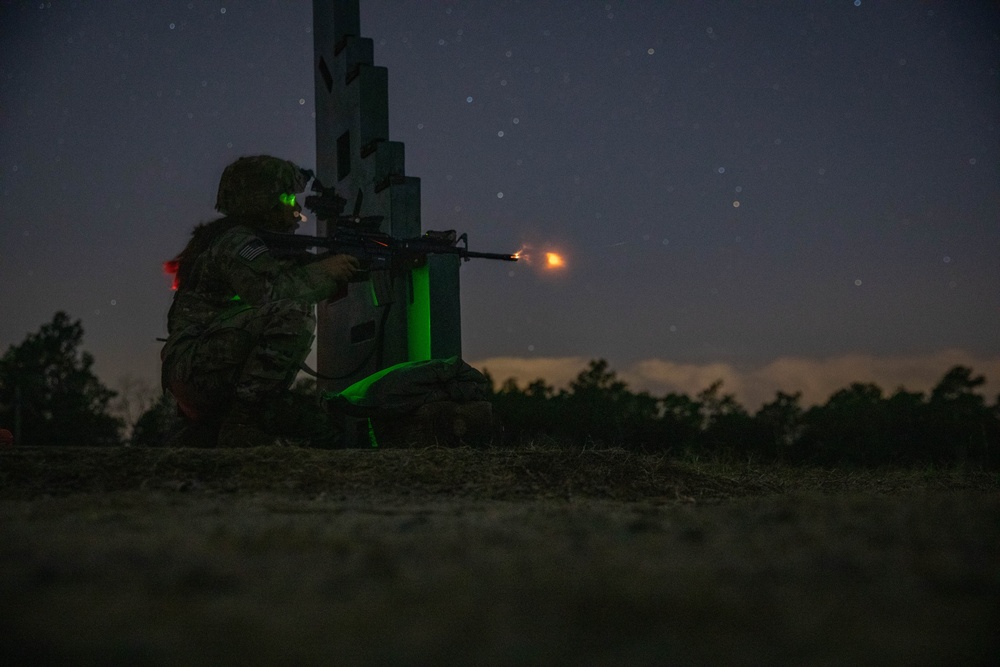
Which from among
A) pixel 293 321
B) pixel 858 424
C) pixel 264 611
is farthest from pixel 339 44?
pixel 264 611

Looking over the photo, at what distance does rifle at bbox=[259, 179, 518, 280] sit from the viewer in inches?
300

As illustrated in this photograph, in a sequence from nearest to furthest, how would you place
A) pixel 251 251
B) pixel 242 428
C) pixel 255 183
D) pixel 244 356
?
pixel 242 428
pixel 244 356
pixel 251 251
pixel 255 183

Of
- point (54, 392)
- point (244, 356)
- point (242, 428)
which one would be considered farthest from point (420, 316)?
point (54, 392)

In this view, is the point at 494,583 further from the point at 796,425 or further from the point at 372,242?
the point at 796,425

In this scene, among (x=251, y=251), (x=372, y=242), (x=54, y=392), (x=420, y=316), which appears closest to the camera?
(x=251, y=251)

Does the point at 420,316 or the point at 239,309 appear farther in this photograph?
the point at 420,316

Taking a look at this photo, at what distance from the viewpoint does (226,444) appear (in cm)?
584

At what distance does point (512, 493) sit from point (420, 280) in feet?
14.1

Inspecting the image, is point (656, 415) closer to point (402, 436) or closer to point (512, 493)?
point (402, 436)

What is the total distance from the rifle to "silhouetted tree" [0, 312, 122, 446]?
14410 millimetres

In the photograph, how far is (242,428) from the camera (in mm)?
5922

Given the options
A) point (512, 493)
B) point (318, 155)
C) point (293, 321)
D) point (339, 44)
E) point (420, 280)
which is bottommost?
point (512, 493)

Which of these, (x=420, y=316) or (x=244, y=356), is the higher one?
(x=420, y=316)

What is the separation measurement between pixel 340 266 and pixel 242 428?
1492 millimetres
